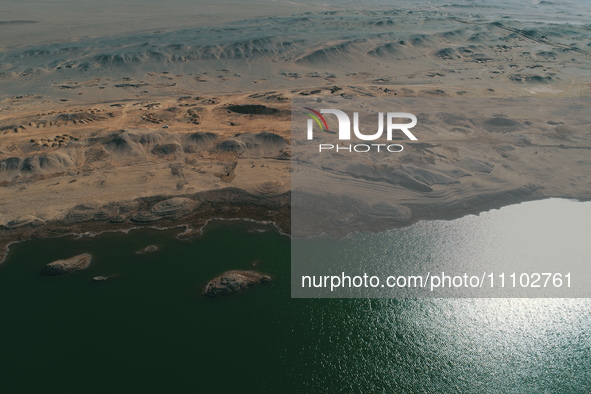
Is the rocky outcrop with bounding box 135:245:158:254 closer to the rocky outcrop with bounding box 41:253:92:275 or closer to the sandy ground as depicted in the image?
the sandy ground

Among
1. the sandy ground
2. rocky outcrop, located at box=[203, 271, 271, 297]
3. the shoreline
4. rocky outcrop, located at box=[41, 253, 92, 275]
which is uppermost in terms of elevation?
the sandy ground

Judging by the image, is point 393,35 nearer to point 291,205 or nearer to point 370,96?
point 370,96

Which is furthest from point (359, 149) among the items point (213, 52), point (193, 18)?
point (193, 18)

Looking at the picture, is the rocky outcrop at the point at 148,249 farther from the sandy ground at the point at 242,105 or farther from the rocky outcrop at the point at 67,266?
the rocky outcrop at the point at 67,266

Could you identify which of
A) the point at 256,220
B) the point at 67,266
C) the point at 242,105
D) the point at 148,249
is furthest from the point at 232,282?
the point at 242,105

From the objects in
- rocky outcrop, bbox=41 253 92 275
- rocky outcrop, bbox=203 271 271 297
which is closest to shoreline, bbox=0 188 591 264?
rocky outcrop, bbox=41 253 92 275

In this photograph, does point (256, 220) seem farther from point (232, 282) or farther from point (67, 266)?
point (67, 266)
